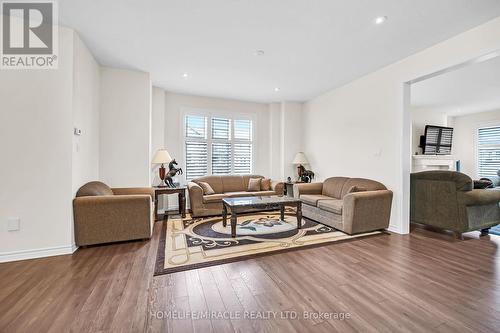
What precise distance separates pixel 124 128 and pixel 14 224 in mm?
2041

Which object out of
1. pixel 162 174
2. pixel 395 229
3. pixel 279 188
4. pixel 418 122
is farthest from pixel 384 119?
pixel 162 174

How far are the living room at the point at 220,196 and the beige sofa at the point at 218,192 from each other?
0.17ft

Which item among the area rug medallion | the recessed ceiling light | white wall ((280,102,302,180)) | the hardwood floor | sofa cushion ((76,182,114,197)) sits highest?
the recessed ceiling light

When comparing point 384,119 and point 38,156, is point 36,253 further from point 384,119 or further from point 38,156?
point 384,119

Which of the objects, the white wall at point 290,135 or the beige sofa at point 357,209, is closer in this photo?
the beige sofa at point 357,209

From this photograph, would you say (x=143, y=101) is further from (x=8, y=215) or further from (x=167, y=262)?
(x=167, y=262)

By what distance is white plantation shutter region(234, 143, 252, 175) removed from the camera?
19.6 ft

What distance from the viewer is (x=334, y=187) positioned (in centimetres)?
456

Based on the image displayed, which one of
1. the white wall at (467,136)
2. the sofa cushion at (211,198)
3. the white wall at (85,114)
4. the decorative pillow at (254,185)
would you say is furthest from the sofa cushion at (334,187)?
the white wall at (467,136)

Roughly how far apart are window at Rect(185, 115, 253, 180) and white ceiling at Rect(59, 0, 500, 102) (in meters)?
1.56

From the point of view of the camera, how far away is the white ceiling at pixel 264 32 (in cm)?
232

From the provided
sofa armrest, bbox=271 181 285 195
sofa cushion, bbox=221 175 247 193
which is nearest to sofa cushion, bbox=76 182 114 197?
sofa cushion, bbox=221 175 247 193

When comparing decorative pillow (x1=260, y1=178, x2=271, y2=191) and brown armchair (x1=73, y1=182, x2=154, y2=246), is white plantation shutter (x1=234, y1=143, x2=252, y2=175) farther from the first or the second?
brown armchair (x1=73, y1=182, x2=154, y2=246)

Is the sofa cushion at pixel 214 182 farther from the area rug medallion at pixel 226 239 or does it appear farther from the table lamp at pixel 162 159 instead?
the area rug medallion at pixel 226 239
